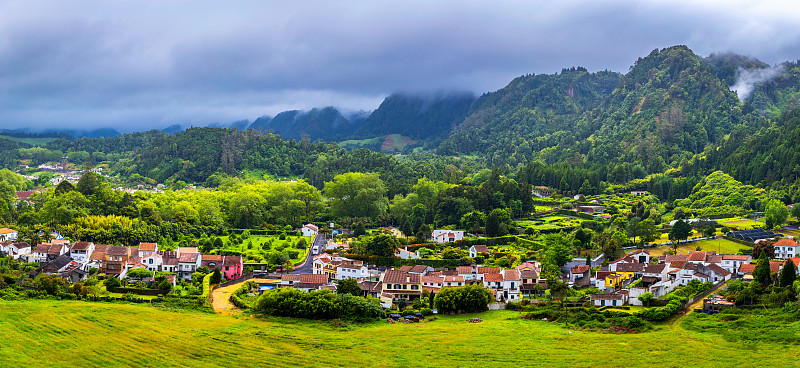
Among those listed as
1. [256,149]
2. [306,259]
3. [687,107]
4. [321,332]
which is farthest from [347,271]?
[687,107]

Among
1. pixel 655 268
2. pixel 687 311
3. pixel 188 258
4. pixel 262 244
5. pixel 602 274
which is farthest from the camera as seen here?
pixel 262 244

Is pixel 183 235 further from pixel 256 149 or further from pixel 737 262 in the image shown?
pixel 256 149

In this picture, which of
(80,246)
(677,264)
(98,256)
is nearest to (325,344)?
(677,264)

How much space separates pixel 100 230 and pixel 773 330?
56442mm

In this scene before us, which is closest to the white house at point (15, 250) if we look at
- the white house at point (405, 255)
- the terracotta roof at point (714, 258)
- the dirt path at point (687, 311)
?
the white house at point (405, 255)

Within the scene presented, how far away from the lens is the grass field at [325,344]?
114 feet

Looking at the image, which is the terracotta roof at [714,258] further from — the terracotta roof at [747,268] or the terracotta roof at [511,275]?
the terracotta roof at [511,275]

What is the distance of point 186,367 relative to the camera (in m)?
34.3

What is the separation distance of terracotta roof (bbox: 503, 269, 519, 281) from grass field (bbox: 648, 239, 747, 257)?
1615 centimetres

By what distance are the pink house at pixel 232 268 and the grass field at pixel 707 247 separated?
34.4 m

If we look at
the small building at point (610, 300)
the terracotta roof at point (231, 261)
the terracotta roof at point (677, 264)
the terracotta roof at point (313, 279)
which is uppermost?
the terracotta roof at point (677, 264)

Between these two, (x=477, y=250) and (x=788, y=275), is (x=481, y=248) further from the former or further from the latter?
(x=788, y=275)

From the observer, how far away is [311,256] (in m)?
71.1

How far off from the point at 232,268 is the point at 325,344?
23.1 meters
